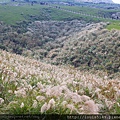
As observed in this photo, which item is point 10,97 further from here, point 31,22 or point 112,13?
point 112,13

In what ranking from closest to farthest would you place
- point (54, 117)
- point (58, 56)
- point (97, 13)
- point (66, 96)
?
point (54, 117) → point (66, 96) → point (58, 56) → point (97, 13)

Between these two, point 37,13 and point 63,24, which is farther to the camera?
point 37,13

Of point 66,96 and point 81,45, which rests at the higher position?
point 66,96

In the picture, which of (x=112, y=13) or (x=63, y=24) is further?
(x=112, y=13)

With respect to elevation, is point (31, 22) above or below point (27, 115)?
below

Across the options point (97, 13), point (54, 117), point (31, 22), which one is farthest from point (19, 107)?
point (97, 13)

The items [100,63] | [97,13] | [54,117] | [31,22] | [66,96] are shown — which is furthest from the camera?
[97,13]

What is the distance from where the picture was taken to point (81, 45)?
5197 centimetres

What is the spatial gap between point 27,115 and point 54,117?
0.62m

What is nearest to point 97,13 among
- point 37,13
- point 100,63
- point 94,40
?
point 37,13

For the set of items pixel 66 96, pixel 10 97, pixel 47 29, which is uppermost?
pixel 66 96

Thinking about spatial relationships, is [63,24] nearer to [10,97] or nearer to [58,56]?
[58,56]

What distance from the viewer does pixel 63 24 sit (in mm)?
91688

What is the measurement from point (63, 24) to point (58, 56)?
42.6 metres
